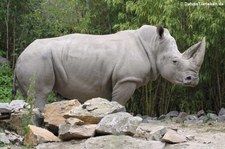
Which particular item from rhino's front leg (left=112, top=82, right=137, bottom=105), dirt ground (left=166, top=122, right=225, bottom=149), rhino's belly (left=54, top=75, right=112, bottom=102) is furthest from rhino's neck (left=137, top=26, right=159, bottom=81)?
dirt ground (left=166, top=122, right=225, bottom=149)

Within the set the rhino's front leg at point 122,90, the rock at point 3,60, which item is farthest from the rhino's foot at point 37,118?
the rock at point 3,60

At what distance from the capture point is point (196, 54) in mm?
7113

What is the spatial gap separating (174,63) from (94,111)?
1.83 meters

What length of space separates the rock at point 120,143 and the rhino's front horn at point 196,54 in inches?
85.3

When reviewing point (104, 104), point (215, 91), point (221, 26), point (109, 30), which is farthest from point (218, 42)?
point (104, 104)

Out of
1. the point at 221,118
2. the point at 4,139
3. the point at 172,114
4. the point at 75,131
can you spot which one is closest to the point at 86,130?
the point at 75,131

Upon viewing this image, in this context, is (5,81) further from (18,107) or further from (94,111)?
(94,111)

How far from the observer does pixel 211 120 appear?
28.5 ft

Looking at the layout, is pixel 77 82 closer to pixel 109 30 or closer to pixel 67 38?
pixel 67 38

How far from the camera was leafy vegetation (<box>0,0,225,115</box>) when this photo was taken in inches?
359

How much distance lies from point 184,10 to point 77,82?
3.09m

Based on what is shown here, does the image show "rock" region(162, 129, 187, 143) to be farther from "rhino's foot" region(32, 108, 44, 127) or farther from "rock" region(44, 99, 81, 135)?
"rhino's foot" region(32, 108, 44, 127)

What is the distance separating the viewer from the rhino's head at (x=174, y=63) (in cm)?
704

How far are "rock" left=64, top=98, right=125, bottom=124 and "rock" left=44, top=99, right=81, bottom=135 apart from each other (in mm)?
174
